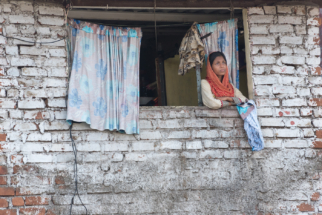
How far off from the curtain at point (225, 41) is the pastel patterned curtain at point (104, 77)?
0.91 metres

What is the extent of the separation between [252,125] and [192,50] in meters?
1.15

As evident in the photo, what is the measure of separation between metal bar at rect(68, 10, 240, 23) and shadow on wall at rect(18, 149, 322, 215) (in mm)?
1895

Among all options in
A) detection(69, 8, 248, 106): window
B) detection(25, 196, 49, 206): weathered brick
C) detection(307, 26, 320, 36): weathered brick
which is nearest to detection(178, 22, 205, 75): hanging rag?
detection(69, 8, 248, 106): window

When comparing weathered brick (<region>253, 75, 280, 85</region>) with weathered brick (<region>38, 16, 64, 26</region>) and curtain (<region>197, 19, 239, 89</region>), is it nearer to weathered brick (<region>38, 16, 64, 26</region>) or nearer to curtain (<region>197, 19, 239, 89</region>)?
curtain (<region>197, 19, 239, 89</region>)

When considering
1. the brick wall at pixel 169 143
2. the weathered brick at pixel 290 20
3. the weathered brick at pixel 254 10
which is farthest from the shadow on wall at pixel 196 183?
the weathered brick at pixel 254 10

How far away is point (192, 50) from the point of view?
4676mm

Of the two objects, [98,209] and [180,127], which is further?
[180,127]

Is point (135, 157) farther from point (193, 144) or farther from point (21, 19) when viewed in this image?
point (21, 19)

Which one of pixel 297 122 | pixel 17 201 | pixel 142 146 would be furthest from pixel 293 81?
pixel 17 201

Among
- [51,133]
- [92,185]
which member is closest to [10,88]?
[51,133]

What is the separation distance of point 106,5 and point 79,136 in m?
1.55

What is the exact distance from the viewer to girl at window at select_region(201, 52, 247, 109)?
4.55 m

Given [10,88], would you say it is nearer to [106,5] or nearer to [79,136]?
[79,136]

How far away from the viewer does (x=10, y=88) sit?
4160 mm
